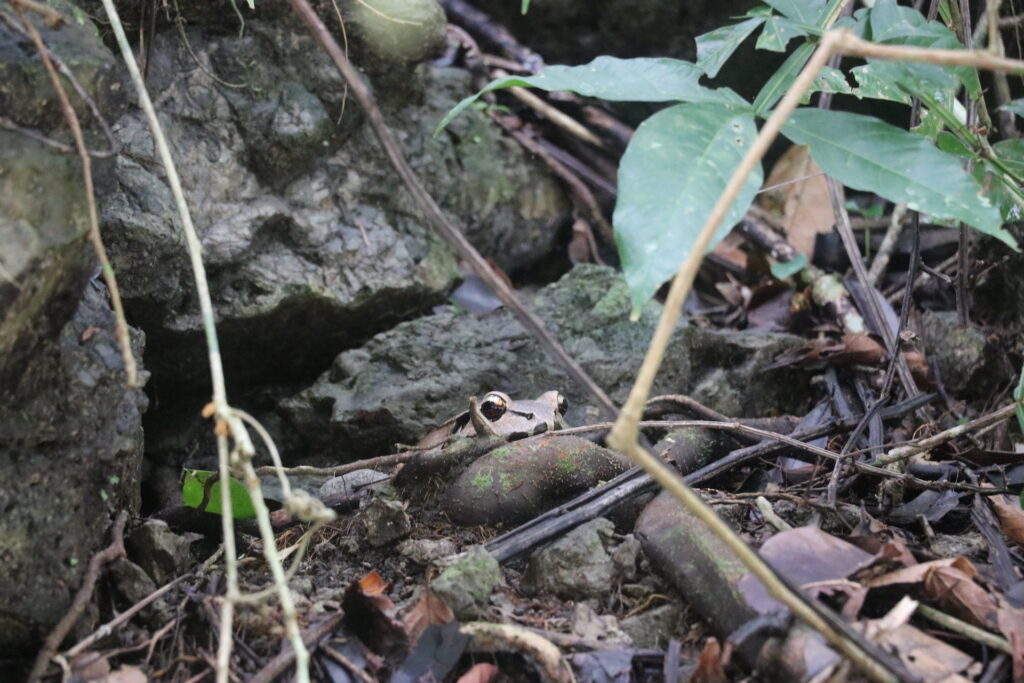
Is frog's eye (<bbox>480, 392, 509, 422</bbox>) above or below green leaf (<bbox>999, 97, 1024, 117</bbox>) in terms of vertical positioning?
below

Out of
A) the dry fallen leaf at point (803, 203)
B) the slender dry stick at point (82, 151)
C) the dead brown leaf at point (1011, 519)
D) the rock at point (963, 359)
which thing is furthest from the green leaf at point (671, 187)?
the dry fallen leaf at point (803, 203)

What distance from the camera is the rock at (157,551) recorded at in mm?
1516

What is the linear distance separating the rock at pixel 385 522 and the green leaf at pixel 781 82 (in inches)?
39.0

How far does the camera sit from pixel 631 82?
142cm

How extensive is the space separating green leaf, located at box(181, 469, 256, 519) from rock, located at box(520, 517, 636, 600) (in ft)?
1.89

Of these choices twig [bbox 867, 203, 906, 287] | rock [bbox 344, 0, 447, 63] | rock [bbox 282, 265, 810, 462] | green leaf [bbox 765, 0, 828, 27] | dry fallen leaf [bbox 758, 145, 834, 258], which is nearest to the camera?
green leaf [bbox 765, 0, 828, 27]

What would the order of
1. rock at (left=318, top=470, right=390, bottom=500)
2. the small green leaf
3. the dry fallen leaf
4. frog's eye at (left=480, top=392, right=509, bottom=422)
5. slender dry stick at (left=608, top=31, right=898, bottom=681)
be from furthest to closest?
1. the dry fallen leaf
2. the small green leaf
3. frog's eye at (left=480, top=392, right=509, bottom=422)
4. rock at (left=318, top=470, right=390, bottom=500)
5. slender dry stick at (left=608, top=31, right=898, bottom=681)

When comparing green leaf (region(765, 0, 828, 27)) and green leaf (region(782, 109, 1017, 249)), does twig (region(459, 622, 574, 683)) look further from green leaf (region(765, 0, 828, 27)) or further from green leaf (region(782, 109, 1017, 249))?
green leaf (region(765, 0, 828, 27))

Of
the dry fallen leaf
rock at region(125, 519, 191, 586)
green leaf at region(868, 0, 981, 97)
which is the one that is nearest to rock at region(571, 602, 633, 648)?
rock at region(125, 519, 191, 586)

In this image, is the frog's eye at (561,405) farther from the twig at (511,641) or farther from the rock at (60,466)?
the rock at (60,466)

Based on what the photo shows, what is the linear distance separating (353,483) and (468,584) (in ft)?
2.25

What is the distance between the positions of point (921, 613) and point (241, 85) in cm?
215

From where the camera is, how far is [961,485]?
162 cm

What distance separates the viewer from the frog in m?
1.94
